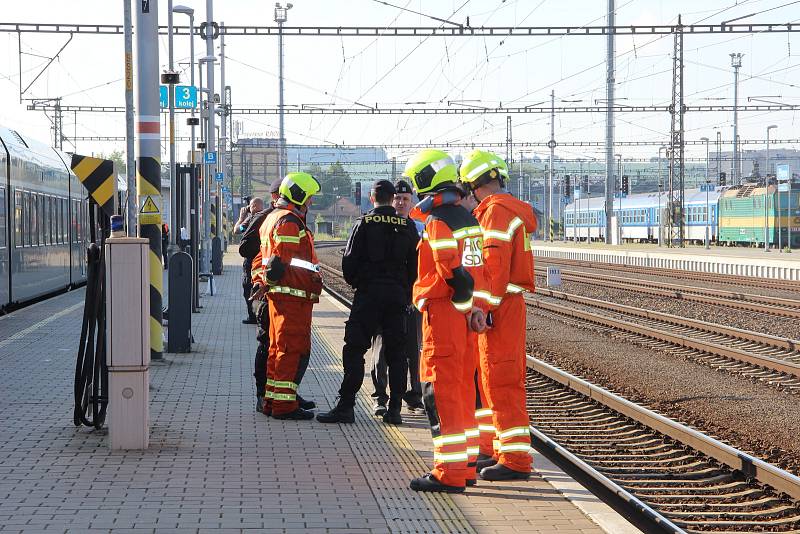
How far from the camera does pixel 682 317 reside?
21312mm

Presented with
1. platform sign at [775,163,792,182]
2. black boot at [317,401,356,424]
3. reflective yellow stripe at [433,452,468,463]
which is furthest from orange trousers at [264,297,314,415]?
platform sign at [775,163,792,182]

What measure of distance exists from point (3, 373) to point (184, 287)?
252 cm

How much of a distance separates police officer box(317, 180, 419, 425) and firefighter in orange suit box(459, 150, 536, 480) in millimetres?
1646

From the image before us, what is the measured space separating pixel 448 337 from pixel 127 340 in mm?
2444

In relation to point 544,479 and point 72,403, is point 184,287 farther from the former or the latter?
point 544,479

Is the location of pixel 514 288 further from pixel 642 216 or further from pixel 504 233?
pixel 642 216

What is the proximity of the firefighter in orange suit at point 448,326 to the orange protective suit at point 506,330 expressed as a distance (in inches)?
6.3

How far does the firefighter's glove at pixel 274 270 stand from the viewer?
365 inches

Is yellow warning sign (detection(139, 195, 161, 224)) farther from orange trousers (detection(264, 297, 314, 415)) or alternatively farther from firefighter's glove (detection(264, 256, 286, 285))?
firefighter's glove (detection(264, 256, 286, 285))

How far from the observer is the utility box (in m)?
8.16

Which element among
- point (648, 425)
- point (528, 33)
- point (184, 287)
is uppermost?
point (528, 33)

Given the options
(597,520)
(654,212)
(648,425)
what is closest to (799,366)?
(648,425)

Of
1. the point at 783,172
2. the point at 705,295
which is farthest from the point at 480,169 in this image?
the point at 783,172

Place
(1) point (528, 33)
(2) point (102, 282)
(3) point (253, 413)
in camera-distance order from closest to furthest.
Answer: (2) point (102, 282)
(3) point (253, 413)
(1) point (528, 33)
